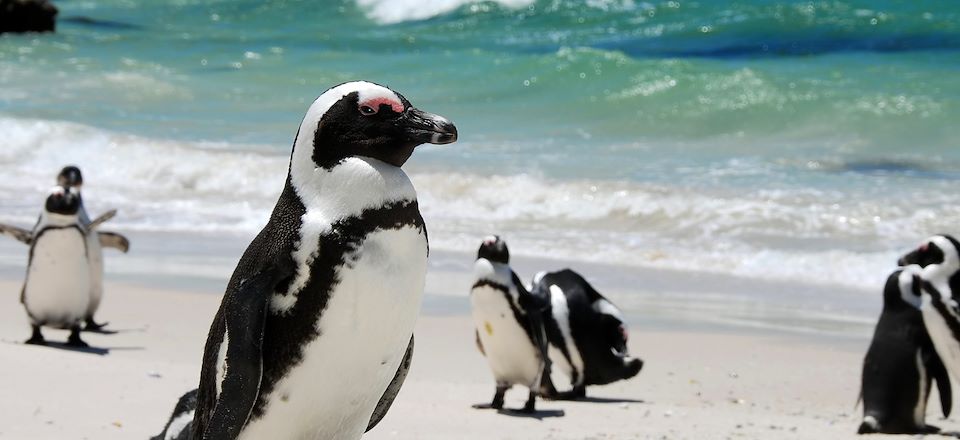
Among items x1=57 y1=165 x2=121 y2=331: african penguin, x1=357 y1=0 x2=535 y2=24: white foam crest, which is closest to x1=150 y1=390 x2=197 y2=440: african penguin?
x1=57 y1=165 x2=121 y2=331: african penguin

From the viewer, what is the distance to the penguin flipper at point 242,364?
9.82 ft

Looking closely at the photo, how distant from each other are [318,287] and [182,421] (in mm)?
987

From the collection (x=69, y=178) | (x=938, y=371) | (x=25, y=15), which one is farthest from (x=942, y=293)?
(x=25, y=15)

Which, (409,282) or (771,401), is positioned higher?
(409,282)

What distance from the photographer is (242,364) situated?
2990mm

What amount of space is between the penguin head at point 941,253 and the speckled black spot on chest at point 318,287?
3592 millimetres

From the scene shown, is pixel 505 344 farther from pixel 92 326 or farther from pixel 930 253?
pixel 92 326

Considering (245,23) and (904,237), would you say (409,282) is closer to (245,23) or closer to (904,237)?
(904,237)

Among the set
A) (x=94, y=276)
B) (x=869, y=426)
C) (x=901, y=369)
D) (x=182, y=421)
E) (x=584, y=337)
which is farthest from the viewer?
(x=94, y=276)

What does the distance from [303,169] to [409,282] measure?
1.14 ft

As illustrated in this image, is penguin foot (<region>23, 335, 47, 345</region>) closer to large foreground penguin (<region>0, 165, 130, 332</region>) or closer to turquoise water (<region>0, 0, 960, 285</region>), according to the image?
large foreground penguin (<region>0, 165, 130, 332</region>)

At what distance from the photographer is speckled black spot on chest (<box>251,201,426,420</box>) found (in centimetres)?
304

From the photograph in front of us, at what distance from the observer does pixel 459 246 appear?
36.5 ft

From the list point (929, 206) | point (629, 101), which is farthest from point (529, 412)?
point (629, 101)
